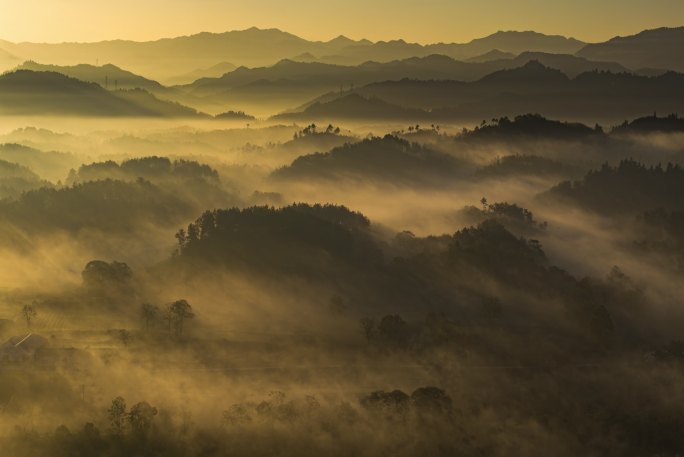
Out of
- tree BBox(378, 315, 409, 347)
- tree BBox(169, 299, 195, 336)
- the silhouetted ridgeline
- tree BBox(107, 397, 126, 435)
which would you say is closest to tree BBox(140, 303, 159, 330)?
tree BBox(169, 299, 195, 336)

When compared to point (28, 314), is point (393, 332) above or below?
below

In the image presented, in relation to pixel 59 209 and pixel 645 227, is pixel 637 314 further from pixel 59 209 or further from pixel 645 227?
pixel 59 209

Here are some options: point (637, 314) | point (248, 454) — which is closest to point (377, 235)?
point (637, 314)

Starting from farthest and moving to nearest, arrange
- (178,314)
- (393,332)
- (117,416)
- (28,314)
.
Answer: (28,314), (178,314), (393,332), (117,416)

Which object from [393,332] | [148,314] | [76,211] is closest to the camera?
[393,332]

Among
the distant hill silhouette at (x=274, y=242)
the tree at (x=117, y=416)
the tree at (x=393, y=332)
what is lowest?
the tree at (x=117, y=416)

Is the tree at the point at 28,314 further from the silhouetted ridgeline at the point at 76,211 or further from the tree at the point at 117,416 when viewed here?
the silhouetted ridgeline at the point at 76,211

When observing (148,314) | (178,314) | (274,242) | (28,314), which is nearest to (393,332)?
(178,314)

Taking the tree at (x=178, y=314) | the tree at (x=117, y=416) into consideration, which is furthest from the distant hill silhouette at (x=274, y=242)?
the tree at (x=117, y=416)

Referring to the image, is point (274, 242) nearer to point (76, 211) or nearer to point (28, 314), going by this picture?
point (28, 314)
